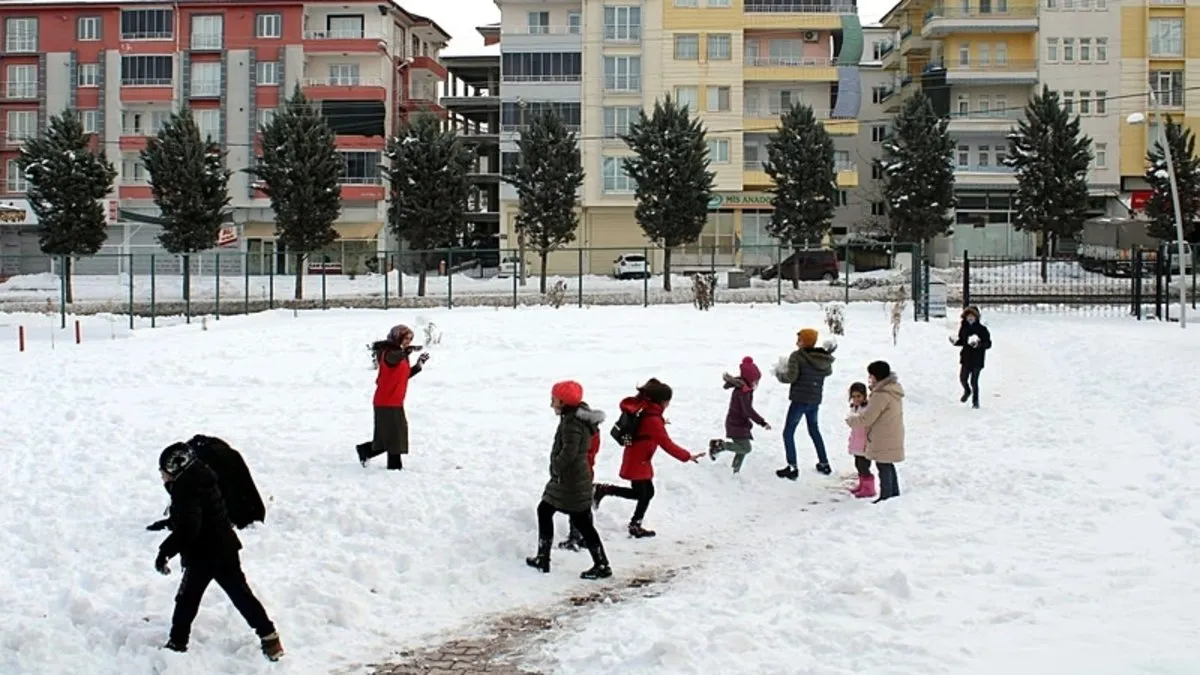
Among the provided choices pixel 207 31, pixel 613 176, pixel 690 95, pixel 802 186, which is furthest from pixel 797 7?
pixel 207 31

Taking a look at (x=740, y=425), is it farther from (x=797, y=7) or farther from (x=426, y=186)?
(x=797, y=7)

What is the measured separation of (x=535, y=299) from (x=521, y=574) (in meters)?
31.4

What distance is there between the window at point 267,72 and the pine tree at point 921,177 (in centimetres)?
3184

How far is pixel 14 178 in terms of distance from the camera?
223 feet

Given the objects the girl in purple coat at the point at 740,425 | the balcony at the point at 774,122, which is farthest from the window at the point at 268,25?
the girl in purple coat at the point at 740,425

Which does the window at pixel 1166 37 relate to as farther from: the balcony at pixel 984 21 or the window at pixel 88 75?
the window at pixel 88 75

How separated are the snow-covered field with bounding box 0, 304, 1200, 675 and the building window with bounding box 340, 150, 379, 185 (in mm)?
47461

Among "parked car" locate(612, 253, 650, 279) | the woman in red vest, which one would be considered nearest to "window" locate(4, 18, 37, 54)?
"parked car" locate(612, 253, 650, 279)

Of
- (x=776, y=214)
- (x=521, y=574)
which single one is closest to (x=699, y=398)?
(x=521, y=574)

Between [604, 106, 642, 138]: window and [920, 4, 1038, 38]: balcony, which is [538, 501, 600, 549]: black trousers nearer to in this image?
[604, 106, 642, 138]: window

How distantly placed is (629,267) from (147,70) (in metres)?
29.4

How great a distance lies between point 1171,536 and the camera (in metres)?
9.49

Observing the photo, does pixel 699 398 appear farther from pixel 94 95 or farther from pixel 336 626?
pixel 94 95

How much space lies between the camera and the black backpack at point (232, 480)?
7.94 m
